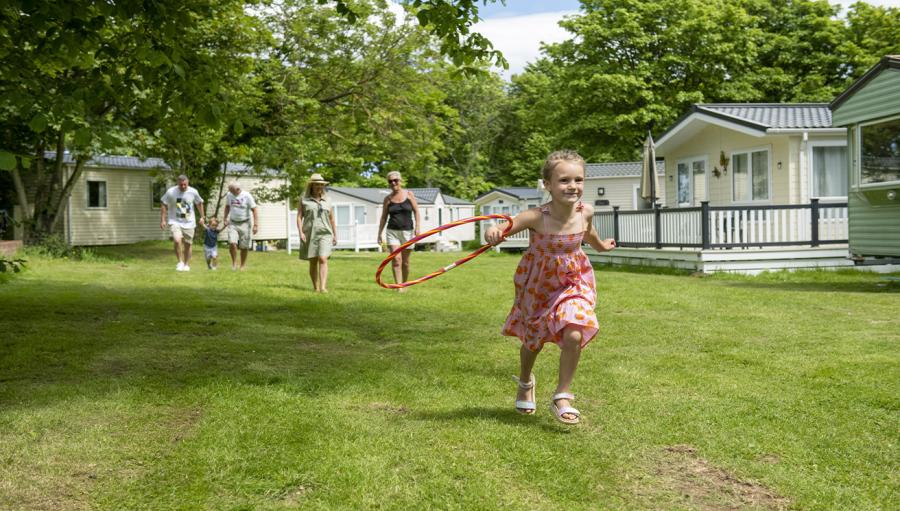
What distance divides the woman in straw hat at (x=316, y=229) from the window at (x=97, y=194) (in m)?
25.1

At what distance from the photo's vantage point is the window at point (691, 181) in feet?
81.5

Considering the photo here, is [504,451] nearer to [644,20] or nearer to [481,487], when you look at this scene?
[481,487]

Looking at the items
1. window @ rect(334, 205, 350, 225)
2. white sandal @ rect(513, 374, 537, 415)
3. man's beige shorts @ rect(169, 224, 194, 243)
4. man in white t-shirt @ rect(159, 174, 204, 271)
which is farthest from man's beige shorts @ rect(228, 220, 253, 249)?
window @ rect(334, 205, 350, 225)

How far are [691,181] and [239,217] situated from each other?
13.8m

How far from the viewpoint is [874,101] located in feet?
49.5

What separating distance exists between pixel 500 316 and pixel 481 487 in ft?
21.5

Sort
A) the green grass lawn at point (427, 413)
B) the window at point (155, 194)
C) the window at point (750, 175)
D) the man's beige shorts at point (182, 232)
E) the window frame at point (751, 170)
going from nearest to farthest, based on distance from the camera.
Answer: the green grass lawn at point (427, 413) → the man's beige shorts at point (182, 232) → the window frame at point (751, 170) → the window at point (750, 175) → the window at point (155, 194)

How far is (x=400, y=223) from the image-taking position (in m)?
13.5

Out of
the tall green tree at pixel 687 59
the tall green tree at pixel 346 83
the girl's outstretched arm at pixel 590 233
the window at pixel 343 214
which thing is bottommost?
the girl's outstretched arm at pixel 590 233

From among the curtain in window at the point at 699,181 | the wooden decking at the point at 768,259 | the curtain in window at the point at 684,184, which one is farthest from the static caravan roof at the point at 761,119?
the wooden decking at the point at 768,259

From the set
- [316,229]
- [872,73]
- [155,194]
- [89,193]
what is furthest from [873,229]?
[155,194]

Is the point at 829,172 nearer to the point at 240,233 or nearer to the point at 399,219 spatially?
the point at 399,219

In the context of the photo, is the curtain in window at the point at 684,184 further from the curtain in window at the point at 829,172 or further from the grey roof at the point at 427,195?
the grey roof at the point at 427,195

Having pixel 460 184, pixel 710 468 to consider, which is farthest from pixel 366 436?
pixel 460 184
